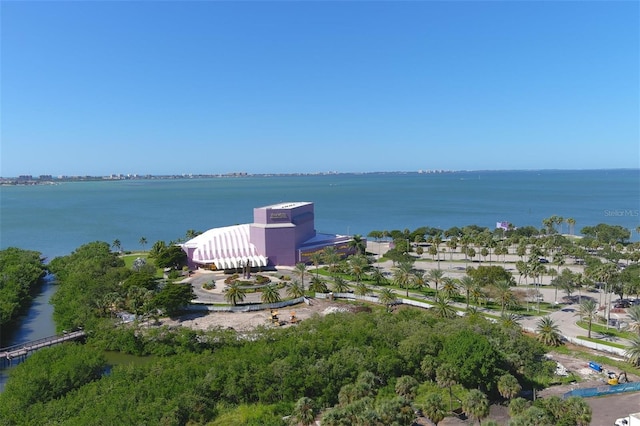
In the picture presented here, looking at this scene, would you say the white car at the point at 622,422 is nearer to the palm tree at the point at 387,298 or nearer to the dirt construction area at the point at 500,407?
the dirt construction area at the point at 500,407

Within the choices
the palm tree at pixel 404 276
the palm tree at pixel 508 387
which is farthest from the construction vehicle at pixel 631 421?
the palm tree at pixel 404 276

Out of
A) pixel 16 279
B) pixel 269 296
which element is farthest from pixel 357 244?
pixel 16 279

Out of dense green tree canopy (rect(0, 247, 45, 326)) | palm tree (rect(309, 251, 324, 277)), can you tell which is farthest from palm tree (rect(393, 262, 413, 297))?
dense green tree canopy (rect(0, 247, 45, 326))

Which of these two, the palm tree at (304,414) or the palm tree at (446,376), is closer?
the palm tree at (304,414)

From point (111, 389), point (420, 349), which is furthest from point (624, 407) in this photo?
point (111, 389)

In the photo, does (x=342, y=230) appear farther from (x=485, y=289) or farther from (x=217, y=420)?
(x=217, y=420)

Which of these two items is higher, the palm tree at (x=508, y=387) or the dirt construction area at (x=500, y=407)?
the palm tree at (x=508, y=387)
